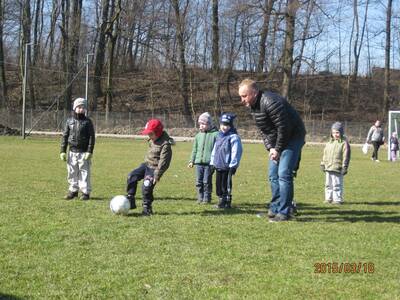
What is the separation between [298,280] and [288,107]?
3.16m

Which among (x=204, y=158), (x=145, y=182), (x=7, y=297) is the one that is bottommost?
(x=7, y=297)

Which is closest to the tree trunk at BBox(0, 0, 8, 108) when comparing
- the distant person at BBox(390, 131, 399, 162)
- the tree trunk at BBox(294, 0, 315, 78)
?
the tree trunk at BBox(294, 0, 315, 78)

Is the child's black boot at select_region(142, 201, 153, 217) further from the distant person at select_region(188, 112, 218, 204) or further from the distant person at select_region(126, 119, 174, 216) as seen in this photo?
the distant person at select_region(188, 112, 218, 204)

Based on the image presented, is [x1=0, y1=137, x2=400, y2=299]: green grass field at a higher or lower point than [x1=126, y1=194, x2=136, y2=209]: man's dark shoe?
lower

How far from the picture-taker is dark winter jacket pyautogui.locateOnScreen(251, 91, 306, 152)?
7.59 m

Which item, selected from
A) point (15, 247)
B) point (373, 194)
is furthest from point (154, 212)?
point (373, 194)

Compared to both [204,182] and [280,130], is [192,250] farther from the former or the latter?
[204,182]

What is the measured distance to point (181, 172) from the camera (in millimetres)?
16609

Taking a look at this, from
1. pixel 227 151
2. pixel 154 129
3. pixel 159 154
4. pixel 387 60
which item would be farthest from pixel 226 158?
pixel 387 60

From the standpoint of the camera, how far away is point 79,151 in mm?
10266

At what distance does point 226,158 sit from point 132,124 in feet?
141

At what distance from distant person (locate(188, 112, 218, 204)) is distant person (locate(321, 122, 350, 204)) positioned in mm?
2318

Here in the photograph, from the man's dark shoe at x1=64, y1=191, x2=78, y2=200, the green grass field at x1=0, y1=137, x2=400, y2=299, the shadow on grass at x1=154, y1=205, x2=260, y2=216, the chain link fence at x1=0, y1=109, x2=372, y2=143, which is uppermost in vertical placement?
the chain link fence at x1=0, y1=109, x2=372, y2=143

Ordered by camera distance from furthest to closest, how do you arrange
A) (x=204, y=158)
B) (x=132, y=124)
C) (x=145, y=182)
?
(x=132, y=124) → (x=204, y=158) → (x=145, y=182)
